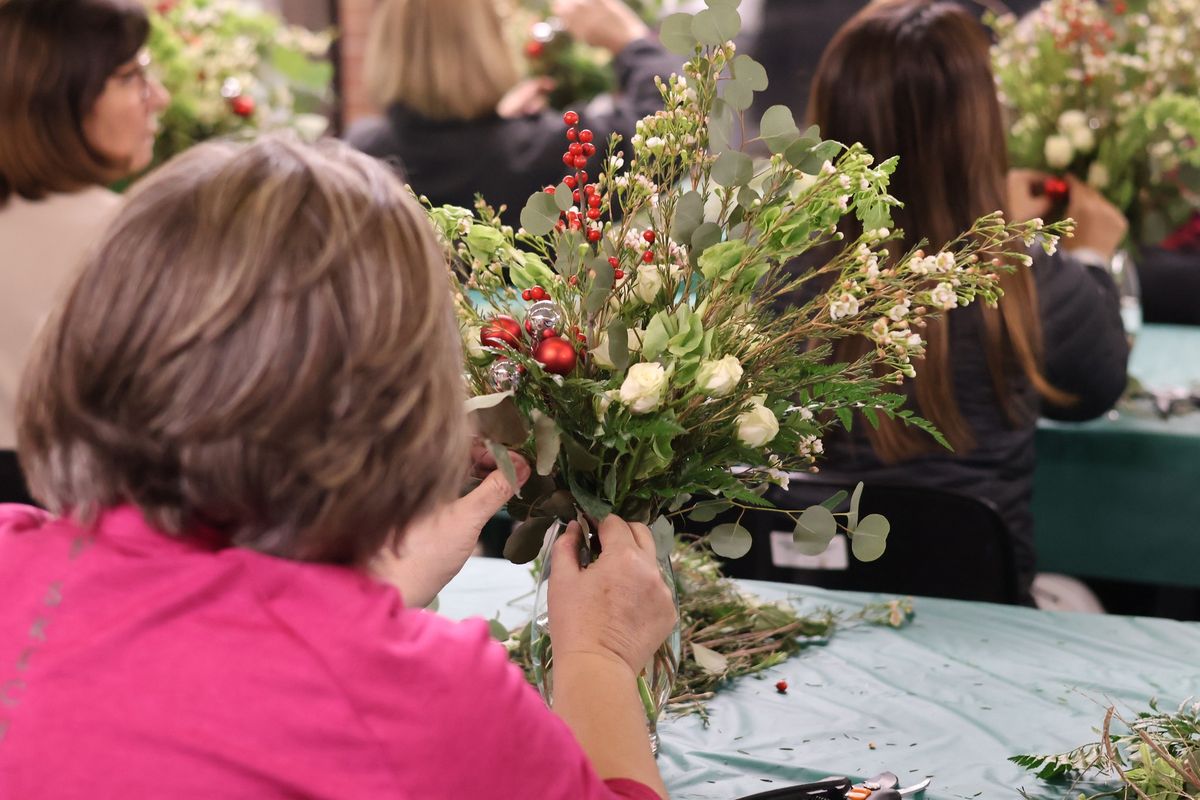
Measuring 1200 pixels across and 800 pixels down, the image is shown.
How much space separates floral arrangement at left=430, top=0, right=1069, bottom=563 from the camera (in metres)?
0.99

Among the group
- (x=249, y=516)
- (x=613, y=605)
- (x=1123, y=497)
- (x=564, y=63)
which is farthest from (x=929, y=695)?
(x=564, y=63)

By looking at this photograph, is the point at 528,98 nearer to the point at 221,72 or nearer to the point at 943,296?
the point at 221,72

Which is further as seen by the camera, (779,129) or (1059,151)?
(1059,151)

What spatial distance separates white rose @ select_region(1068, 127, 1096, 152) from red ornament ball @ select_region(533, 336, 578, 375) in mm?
1701

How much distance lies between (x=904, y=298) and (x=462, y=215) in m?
0.38

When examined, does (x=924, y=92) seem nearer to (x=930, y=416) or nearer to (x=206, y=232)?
(x=930, y=416)

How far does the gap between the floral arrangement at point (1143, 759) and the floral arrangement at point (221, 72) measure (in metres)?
2.38

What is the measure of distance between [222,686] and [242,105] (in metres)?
2.72

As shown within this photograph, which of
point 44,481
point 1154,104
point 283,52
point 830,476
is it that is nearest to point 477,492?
point 44,481

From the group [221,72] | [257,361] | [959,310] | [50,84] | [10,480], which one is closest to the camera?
[257,361]

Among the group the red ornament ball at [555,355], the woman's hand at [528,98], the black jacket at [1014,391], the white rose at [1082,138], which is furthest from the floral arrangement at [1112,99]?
the red ornament ball at [555,355]

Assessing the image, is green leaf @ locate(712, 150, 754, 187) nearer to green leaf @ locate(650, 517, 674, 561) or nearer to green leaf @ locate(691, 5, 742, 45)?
green leaf @ locate(691, 5, 742, 45)

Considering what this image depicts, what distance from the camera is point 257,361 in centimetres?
67

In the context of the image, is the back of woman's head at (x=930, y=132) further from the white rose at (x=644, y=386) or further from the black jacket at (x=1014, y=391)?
the white rose at (x=644, y=386)
